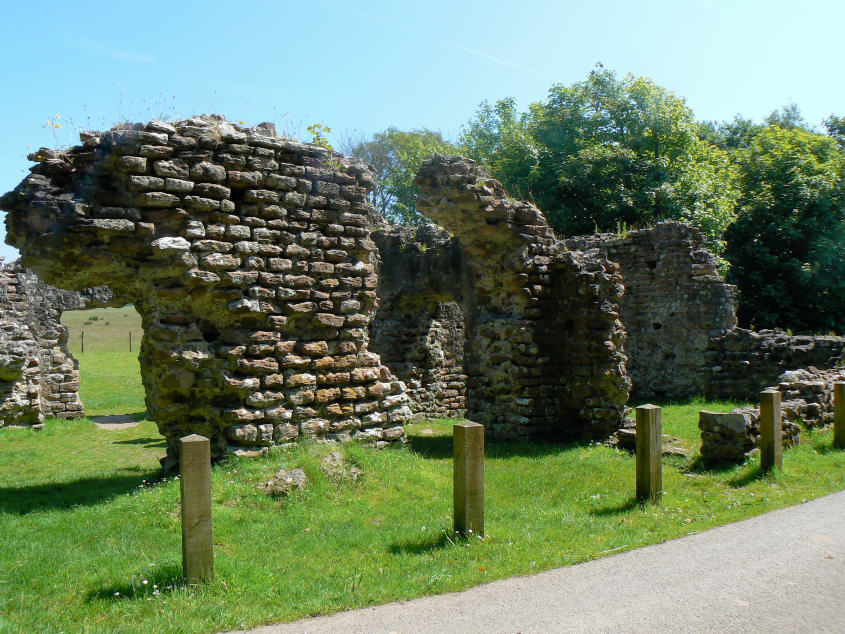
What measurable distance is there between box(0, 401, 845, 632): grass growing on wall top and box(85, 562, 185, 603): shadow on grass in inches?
0.4

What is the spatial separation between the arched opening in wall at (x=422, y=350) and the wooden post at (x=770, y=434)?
7896 mm

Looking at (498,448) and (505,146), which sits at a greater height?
(505,146)

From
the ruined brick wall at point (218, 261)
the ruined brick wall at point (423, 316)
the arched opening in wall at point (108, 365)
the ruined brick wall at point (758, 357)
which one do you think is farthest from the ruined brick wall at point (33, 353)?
the ruined brick wall at point (758, 357)

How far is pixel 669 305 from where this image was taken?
55.0 feet

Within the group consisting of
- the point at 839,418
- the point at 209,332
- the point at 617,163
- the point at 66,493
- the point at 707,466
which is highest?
the point at 617,163

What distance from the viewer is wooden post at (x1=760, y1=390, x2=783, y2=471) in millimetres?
7664

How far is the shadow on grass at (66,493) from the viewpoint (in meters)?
6.36

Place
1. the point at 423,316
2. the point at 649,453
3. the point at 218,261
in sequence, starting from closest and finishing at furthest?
the point at 649,453
the point at 218,261
the point at 423,316

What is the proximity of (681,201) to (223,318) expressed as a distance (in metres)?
20.6

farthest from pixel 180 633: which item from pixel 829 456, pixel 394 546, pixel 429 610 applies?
pixel 829 456

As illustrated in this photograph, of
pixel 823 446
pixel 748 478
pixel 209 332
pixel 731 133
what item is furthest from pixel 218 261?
pixel 731 133

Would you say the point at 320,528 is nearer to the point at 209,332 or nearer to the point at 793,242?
the point at 209,332

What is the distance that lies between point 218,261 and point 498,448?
5673mm

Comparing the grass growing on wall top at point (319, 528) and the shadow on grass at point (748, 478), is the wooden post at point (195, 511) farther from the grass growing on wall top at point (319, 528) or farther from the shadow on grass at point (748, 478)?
the shadow on grass at point (748, 478)
